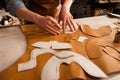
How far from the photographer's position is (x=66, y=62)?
65 centimetres

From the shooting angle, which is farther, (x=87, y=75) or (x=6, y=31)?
(x=6, y=31)

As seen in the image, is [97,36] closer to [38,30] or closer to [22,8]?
[38,30]

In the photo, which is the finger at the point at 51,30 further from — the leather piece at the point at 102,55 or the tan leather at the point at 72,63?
the leather piece at the point at 102,55

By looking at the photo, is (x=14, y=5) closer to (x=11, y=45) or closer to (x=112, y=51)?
(x=11, y=45)

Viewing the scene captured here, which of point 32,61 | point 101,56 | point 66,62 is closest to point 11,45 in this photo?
point 32,61

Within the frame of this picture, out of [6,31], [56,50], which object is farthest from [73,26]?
[6,31]

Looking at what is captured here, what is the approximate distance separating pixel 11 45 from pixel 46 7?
0.38 meters

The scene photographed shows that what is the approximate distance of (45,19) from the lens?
87cm

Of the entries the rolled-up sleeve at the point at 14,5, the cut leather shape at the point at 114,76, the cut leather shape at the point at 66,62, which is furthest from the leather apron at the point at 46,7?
the cut leather shape at the point at 114,76

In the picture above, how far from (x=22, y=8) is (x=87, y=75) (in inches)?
19.9

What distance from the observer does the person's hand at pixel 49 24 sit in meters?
0.87

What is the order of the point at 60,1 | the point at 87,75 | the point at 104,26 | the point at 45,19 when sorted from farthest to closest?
the point at 60,1 < the point at 104,26 < the point at 45,19 < the point at 87,75

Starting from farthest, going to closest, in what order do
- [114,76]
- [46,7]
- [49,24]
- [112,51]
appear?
[46,7] < [49,24] < [112,51] < [114,76]

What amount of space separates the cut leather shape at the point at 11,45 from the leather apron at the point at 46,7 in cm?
20
